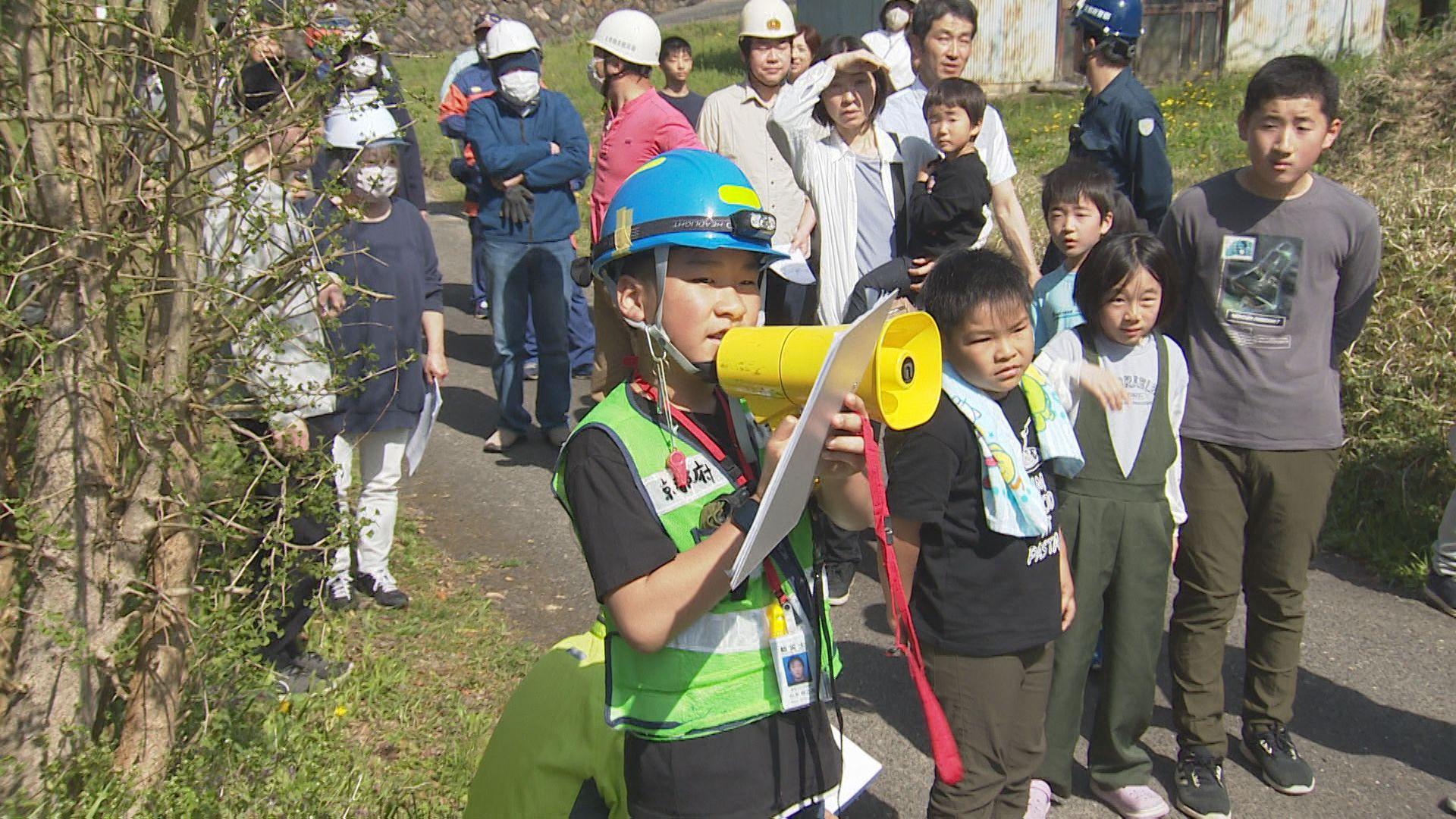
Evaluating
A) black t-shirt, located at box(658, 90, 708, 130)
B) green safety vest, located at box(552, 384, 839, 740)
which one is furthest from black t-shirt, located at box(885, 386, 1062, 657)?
black t-shirt, located at box(658, 90, 708, 130)

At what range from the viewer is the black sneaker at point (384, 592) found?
5.14 metres

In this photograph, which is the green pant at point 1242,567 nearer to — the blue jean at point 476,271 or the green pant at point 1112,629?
the green pant at point 1112,629

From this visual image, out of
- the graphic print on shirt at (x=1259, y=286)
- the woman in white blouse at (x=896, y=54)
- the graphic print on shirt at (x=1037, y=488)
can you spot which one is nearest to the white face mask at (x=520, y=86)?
the woman in white blouse at (x=896, y=54)

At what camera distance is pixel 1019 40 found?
16.3 m

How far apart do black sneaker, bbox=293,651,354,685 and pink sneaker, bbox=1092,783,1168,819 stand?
2.63 m

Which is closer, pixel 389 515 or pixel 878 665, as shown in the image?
pixel 878 665

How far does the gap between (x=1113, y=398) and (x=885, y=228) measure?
1718 millimetres

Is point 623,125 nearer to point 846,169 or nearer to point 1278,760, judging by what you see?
point 846,169

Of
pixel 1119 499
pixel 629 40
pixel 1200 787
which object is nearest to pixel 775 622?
pixel 1119 499

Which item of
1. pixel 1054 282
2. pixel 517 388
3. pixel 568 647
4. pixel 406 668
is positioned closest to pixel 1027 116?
pixel 517 388

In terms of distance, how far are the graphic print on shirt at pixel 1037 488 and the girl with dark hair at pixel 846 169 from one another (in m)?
1.85

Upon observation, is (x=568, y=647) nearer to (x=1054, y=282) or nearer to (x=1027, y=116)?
(x=1054, y=282)

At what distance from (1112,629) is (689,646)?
207 centimetres

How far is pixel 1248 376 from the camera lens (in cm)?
398
